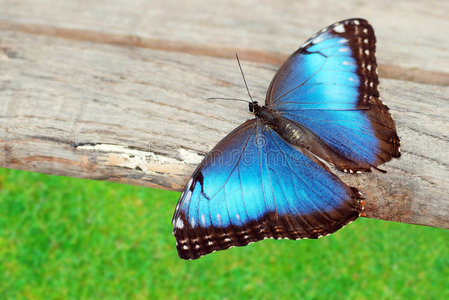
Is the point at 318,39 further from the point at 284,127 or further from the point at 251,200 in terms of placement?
the point at 251,200

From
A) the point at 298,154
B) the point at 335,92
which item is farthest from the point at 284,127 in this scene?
the point at 335,92

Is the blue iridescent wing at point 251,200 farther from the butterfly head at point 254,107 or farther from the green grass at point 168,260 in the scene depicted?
the green grass at point 168,260

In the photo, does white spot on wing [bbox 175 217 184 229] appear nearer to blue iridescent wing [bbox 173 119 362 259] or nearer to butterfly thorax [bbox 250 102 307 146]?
blue iridescent wing [bbox 173 119 362 259]

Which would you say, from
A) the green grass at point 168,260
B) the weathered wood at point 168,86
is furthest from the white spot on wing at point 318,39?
the green grass at point 168,260

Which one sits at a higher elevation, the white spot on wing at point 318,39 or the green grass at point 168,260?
the white spot on wing at point 318,39

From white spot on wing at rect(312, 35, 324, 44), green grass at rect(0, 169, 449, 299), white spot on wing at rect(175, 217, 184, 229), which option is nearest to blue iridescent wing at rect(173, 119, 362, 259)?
white spot on wing at rect(175, 217, 184, 229)

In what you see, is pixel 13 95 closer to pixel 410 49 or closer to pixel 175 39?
pixel 175 39

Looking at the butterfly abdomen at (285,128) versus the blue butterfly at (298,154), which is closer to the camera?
the blue butterfly at (298,154)

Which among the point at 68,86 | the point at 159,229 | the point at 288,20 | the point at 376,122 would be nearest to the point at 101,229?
the point at 159,229
